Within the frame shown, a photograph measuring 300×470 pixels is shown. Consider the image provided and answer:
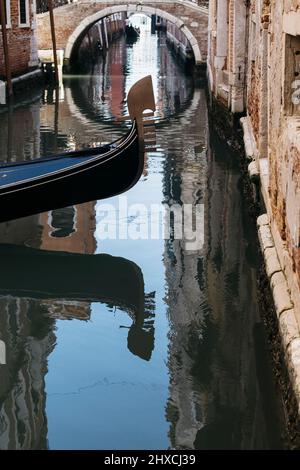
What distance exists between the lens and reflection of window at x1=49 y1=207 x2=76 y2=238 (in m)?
3.70

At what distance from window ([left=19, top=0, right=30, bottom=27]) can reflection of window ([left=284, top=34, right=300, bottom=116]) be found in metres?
7.26

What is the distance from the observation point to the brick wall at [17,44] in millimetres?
9055

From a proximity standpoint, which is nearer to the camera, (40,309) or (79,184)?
(40,309)

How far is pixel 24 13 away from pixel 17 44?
0.51m

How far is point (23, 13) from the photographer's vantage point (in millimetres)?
9617

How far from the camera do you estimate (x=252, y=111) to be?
4.74 meters

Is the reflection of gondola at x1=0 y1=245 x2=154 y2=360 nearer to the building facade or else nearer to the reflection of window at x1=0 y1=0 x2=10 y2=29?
the building facade

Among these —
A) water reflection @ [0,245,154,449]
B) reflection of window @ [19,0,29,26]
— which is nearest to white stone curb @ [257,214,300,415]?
water reflection @ [0,245,154,449]

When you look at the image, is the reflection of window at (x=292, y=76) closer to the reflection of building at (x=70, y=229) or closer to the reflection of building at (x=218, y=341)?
the reflection of building at (x=218, y=341)

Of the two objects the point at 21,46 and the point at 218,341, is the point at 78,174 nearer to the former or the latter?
the point at 218,341

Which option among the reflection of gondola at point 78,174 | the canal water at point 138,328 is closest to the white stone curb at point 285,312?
the canal water at point 138,328

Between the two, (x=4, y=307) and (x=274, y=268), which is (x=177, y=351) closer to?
(x=274, y=268)

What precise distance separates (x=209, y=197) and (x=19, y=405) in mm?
2276

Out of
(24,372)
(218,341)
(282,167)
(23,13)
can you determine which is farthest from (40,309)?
(23,13)
